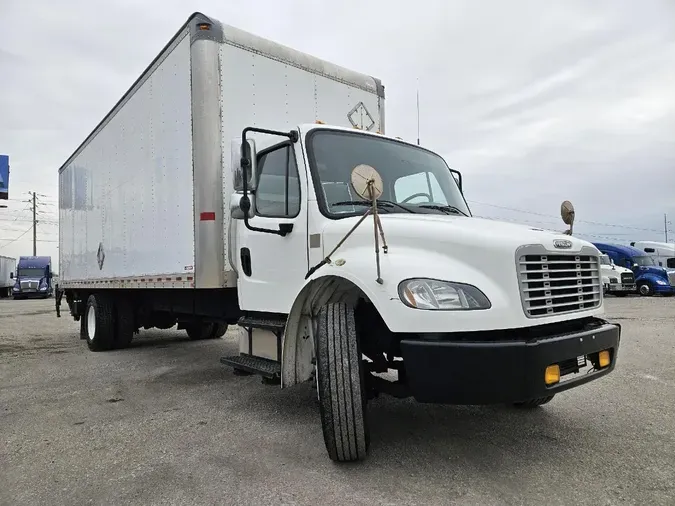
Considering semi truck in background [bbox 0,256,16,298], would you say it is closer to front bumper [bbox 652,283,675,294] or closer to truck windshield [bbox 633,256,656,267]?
truck windshield [bbox 633,256,656,267]

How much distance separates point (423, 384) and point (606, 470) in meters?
1.37

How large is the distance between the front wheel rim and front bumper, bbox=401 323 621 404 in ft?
24.1

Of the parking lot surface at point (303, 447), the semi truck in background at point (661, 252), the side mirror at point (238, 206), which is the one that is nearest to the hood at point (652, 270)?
the semi truck in background at point (661, 252)

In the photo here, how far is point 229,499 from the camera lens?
9.85ft

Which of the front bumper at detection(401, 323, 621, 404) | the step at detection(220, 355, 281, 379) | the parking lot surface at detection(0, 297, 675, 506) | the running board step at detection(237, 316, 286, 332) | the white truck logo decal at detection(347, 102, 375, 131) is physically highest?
the white truck logo decal at detection(347, 102, 375, 131)

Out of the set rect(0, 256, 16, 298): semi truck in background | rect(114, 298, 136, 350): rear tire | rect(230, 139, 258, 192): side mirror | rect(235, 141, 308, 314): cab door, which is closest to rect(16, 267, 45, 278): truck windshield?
rect(0, 256, 16, 298): semi truck in background

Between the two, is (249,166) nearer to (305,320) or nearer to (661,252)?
(305,320)

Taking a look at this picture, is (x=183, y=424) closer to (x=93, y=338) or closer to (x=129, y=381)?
(x=129, y=381)

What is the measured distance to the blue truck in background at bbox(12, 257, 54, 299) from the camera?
115 ft

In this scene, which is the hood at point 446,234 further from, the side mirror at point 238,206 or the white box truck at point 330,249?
the side mirror at point 238,206

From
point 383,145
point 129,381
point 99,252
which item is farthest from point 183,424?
point 99,252

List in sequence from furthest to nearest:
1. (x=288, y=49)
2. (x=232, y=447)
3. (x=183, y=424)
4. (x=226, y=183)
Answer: (x=288, y=49) → (x=226, y=183) → (x=183, y=424) → (x=232, y=447)

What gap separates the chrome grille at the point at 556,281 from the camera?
3.12 meters

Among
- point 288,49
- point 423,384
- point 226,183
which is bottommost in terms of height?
point 423,384
